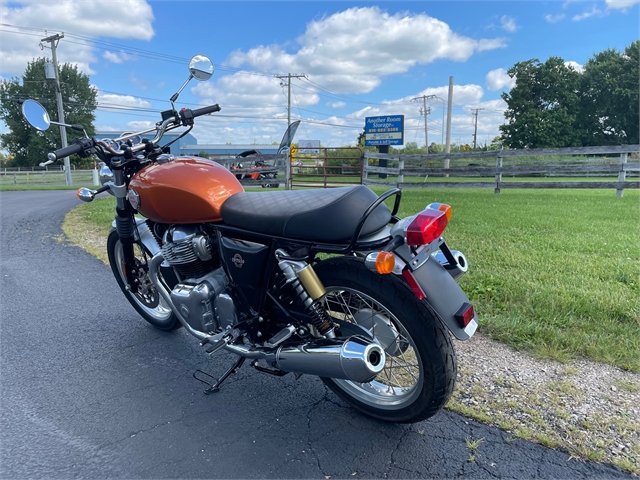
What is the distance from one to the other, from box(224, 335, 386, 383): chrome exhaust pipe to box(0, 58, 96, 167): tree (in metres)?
46.4

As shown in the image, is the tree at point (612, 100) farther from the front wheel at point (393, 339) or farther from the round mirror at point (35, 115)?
the round mirror at point (35, 115)

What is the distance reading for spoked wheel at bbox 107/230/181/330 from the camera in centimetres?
326

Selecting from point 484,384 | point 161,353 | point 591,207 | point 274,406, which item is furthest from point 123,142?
point 591,207

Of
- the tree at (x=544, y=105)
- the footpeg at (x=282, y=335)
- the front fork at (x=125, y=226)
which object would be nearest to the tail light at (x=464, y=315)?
the footpeg at (x=282, y=335)

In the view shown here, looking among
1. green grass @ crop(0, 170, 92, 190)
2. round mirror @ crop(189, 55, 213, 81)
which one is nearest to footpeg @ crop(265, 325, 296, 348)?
round mirror @ crop(189, 55, 213, 81)

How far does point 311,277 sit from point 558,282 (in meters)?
2.83

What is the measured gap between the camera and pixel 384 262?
5.69ft

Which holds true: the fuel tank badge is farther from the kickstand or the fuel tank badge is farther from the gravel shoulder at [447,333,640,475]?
the gravel shoulder at [447,333,640,475]

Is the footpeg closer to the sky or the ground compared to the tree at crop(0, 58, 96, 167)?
closer to the ground

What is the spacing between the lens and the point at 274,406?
238 centimetres

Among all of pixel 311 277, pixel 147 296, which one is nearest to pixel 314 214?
pixel 311 277

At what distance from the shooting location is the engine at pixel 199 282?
7.86ft

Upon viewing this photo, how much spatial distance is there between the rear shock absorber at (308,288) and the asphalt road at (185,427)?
1.84 feet

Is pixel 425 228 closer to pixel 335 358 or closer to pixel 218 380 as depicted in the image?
pixel 335 358
